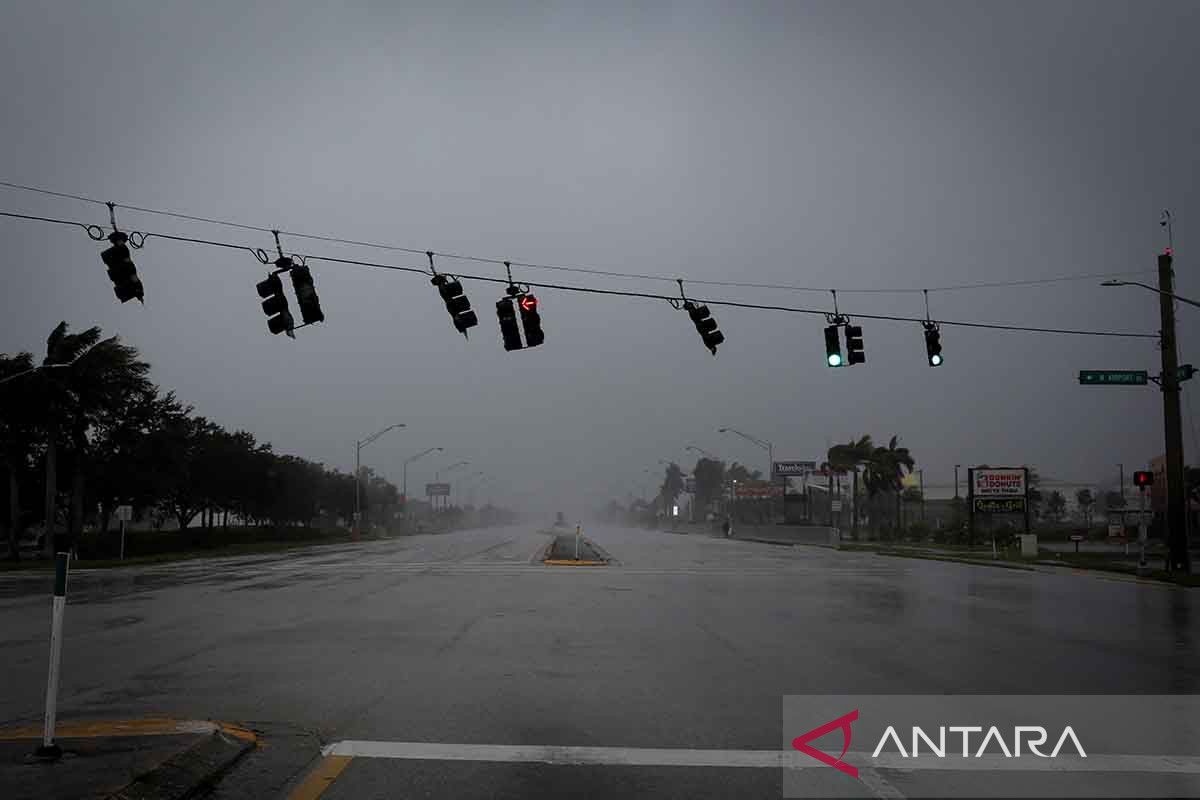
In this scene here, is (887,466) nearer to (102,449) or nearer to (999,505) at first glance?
(999,505)

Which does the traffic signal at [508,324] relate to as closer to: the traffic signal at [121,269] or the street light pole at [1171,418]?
the traffic signal at [121,269]

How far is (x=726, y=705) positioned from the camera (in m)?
9.05

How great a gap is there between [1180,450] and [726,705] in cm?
2573

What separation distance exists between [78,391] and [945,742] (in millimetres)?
55043

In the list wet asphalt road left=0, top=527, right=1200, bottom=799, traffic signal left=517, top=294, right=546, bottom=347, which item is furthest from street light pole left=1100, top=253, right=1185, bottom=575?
traffic signal left=517, top=294, right=546, bottom=347

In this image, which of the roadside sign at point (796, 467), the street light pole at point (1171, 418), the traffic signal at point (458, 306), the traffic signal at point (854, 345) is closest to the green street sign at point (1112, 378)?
the street light pole at point (1171, 418)

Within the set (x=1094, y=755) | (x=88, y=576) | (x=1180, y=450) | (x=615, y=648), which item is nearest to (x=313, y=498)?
(x=88, y=576)

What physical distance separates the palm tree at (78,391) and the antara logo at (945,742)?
50.3 metres

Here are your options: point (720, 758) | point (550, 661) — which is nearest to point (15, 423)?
point (550, 661)

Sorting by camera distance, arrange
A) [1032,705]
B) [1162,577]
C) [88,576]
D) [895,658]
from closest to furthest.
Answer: [1032,705] → [895,658] → [1162,577] → [88,576]

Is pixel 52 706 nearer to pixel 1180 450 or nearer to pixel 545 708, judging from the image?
pixel 545 708

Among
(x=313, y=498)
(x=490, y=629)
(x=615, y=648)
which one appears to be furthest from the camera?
(x=313, y=498)

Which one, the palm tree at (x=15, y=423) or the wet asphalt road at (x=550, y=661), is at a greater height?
the palm tree at (x=15, y=423)

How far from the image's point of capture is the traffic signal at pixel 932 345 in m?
24.7
